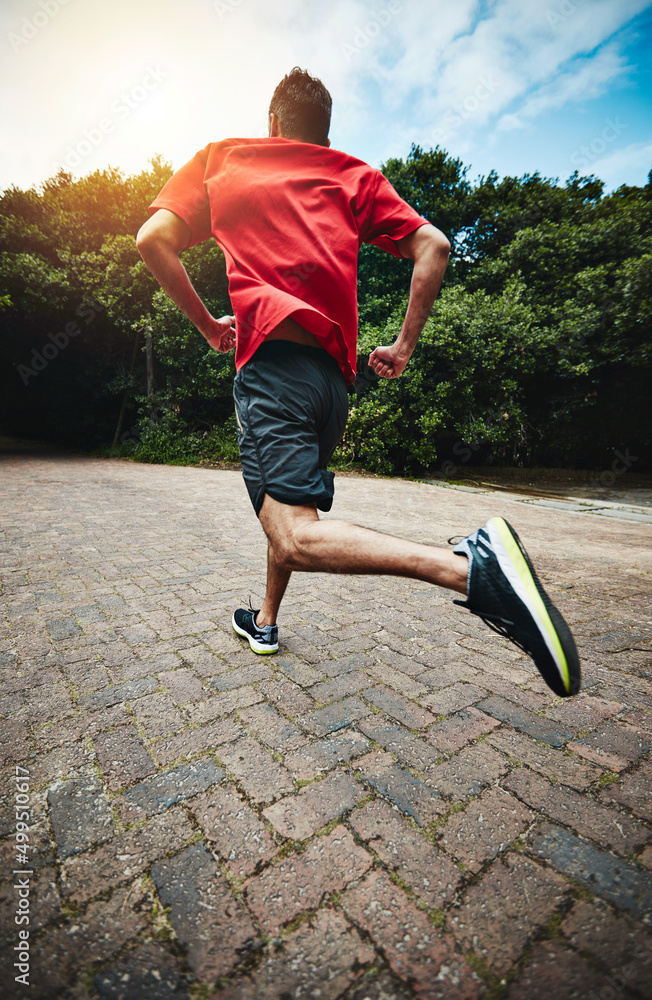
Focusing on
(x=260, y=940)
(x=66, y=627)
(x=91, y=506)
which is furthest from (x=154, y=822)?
(x=91, y=506)

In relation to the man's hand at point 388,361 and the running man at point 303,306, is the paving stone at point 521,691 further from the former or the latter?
the man's hand at point 388,361

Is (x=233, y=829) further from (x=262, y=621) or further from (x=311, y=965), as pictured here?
(x=262, y=621)

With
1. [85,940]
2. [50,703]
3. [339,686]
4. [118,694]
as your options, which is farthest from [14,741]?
[339,686]

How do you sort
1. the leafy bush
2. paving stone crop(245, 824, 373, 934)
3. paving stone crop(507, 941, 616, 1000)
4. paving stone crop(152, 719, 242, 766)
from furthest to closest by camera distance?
the leafy bush < paving stone crop(152, 719, 242, 766) < paving stone crop(245, 824, 373, 934) < paving stone crop(507, 941, 616, 1000)

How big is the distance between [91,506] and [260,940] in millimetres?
5411

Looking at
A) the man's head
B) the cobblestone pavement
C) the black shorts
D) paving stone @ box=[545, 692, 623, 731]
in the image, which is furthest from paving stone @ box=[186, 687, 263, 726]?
the man's head

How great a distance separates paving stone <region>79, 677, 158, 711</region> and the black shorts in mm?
864

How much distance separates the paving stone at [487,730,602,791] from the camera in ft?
4.48

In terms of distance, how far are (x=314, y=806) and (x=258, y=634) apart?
94 centimetres

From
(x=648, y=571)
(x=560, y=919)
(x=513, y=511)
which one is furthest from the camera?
(x=513, y=511)

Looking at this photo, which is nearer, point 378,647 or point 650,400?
point 378,647

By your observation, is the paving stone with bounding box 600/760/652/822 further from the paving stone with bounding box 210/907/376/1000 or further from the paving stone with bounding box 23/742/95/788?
the paving stone with bounding box 23/742/95/788

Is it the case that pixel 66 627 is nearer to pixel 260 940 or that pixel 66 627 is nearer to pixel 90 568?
pixel 90 568

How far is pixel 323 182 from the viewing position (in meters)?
1.74
